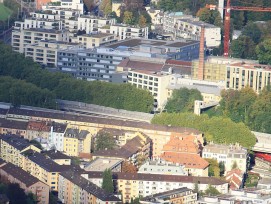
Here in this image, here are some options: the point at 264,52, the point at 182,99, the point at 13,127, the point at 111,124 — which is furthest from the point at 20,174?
the point at 264,52

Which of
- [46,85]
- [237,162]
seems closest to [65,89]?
[46,85]

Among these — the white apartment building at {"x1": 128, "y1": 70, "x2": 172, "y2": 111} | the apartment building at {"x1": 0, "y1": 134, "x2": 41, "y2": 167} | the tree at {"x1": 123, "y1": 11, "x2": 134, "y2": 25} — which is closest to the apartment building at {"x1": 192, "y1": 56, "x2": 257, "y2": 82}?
the white apartment building at {"x1": 128, "y1": 70, "x2": 172, "y2": 111}

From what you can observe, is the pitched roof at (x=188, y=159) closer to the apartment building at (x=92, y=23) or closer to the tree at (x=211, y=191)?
the tree at (x=211, y=191)

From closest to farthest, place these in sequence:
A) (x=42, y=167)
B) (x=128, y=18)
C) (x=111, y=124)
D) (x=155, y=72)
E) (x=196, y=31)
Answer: (x=42, y=167) → (x=111, y=124) → (x=155, y=72) → (x=196, y=31) → (x=128, y=18)

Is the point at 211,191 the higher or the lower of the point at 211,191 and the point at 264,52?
the lower

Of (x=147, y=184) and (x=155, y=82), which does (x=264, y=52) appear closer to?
(x=155, y=82)

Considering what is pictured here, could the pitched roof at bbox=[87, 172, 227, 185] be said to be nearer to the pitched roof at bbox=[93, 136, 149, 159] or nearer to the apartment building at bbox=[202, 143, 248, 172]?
the pitched roof at bbox=[93, 136, 149, 159]

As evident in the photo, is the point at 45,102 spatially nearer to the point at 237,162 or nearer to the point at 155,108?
the point at 155,108
